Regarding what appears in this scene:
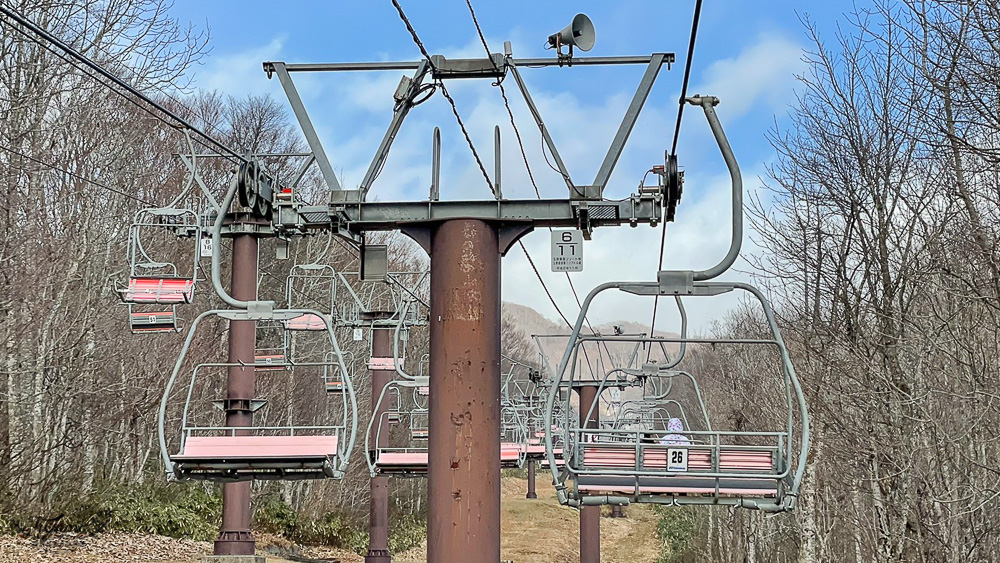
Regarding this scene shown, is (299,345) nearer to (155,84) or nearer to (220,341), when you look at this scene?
(220,341)

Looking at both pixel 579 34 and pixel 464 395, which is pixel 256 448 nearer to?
pixel 464 395

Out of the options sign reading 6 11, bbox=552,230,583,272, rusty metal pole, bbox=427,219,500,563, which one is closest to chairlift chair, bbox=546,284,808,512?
sign reading 6 11, bbox=552,230,583,272

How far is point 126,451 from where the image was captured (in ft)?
87.4

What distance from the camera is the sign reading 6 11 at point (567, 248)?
25.8ft

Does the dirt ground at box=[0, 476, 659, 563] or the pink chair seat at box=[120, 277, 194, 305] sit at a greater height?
the pink chair seat at box=[120, 277, 194, 305]

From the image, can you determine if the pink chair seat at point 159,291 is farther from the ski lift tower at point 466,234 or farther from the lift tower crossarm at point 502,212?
the lift tower crossarm at point 502,212

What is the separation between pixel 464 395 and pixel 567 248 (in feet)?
4.44

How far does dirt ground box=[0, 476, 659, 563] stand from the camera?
17.5 m

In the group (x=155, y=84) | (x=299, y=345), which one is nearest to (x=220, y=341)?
(x=299, y=345)

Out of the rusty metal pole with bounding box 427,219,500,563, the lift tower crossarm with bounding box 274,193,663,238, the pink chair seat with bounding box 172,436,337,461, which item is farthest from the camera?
the pink chair seat with bounding box 172,436,337,461

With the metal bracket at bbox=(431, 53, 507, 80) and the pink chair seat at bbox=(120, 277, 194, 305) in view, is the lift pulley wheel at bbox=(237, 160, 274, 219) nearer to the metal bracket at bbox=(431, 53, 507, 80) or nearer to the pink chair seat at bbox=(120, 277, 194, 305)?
the metal bracket at bbox=(431, 53, 507, 80)

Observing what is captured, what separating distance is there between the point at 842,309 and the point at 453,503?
11.4 meters

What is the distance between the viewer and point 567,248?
788 cm

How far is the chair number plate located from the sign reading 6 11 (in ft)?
5.26
